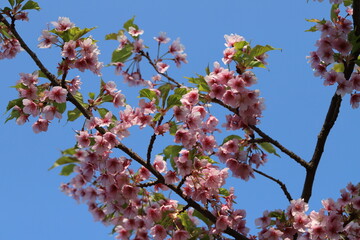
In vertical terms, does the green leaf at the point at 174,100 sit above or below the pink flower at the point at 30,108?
above

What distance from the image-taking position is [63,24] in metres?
4.14

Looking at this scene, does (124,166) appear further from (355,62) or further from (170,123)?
(355,62)

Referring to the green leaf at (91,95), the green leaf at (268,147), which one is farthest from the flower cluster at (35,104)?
the green leaf at (268,147)

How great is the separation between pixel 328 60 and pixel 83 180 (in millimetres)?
2654

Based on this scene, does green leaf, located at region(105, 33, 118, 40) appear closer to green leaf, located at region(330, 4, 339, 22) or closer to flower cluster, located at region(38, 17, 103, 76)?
flower cluster, located at region(38, 17, 103, 76)

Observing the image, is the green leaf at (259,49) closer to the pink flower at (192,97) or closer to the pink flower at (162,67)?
the pink flower at (192,97)

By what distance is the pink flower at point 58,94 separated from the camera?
4012mm

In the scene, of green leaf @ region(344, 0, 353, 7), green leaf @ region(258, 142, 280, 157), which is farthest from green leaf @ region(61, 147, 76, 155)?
green leaf @ region(344, 0, 353, 7)

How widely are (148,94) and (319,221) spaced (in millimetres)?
2029

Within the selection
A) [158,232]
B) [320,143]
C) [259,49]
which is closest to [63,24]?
[259,49]

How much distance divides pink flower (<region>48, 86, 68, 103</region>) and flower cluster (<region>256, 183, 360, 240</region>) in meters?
2.30

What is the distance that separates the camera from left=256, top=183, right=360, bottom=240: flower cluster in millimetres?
4227

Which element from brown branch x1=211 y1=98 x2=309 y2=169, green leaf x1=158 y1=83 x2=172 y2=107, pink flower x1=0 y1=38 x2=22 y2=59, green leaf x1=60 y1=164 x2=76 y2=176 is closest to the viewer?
green leaf x1=60 y1=164 x2=76 y2=176

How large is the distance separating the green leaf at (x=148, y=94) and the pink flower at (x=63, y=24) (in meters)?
0.88
